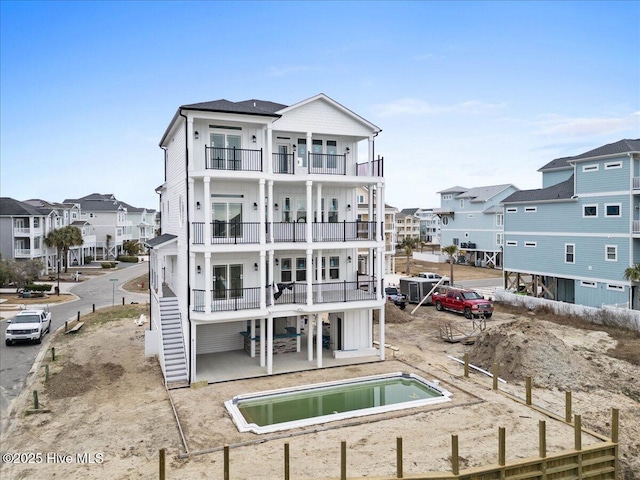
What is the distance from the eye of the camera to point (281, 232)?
70.5ft

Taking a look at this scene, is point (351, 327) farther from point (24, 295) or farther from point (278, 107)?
point (24, 295)

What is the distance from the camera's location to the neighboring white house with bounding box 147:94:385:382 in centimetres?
1964

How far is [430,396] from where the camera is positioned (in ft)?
57.5

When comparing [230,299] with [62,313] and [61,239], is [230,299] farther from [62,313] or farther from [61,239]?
[61,239]

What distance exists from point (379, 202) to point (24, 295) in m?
35.0

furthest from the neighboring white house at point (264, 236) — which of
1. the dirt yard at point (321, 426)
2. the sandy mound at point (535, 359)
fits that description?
the sandy mound at point (535, 359)

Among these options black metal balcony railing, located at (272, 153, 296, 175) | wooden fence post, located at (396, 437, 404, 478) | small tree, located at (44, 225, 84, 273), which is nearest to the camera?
wooden fence post, located at (396, 437, 404, 478)

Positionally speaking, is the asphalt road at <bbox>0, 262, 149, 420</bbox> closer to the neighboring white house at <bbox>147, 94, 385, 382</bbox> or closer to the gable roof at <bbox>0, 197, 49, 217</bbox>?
the neighboring white house at <bbox>147, 94, 385, 382</bbox>

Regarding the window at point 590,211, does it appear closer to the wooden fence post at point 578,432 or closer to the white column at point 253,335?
the wooden fence post at point 578,432

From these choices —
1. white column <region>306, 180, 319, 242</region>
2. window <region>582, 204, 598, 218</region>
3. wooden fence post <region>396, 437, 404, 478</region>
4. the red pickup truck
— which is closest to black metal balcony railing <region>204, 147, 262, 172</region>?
white column <region>306, 180, 319, 242</region>

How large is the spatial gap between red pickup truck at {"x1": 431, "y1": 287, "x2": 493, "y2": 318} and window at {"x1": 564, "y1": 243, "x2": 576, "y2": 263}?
6.54 meters

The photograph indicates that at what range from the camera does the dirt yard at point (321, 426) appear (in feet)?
40.8

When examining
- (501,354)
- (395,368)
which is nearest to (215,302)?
(395,368)

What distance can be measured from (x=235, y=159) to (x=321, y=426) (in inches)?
449
